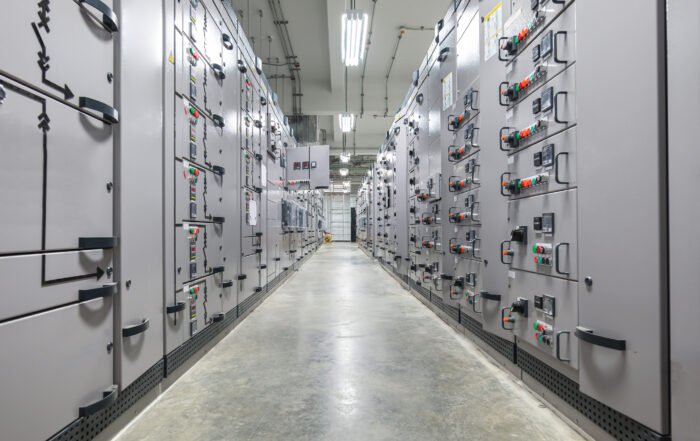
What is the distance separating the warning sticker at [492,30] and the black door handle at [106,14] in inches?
99.5

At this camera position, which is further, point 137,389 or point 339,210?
point 339,210

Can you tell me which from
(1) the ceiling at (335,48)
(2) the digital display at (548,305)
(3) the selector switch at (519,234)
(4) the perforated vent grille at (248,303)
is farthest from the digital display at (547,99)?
(1) the ceiling at (335,48)

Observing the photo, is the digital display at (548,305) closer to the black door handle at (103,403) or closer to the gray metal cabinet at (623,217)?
the gray metal cabinet at (623,217)

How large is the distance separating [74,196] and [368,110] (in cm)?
940

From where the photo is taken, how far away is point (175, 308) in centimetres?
253

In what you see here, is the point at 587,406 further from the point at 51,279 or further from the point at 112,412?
the point at 51,279

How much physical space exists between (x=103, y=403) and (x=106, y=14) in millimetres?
1873

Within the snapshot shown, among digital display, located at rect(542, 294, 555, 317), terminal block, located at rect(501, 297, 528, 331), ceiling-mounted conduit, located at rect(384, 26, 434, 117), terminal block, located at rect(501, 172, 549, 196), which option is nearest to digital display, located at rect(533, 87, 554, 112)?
terminal block, located at rect(501, 172, 549, 196)

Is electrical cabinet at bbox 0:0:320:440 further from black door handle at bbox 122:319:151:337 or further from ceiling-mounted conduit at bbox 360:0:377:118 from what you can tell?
ceiling-mounted conduit at bbox 360:0:377:118

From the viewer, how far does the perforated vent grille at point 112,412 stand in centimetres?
160

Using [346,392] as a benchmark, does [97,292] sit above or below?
above

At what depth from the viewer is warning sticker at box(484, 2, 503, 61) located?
283 centimetres

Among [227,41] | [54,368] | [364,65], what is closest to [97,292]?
[54,368]

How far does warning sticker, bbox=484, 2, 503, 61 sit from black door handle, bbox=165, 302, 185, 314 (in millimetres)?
2994
